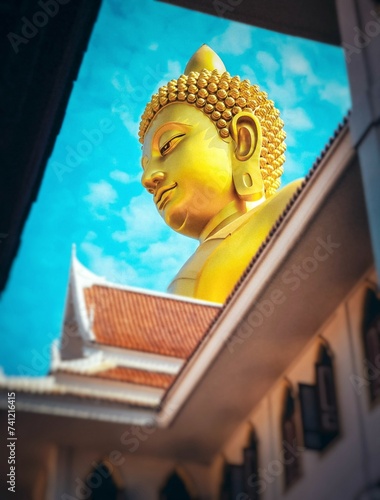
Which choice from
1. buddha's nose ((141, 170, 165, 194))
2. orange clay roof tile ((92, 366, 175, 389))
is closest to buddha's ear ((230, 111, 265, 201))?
buddha's nose ((141, 170, 165, 194))

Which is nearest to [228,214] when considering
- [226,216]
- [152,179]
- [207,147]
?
[226,216]

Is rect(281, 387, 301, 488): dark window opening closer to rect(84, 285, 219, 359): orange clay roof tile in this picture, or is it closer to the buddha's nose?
rect(84, 285, 219, 359): orange clay roof tile

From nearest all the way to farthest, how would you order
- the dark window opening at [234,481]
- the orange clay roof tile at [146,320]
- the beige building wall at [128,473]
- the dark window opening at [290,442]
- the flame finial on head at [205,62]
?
the dark window opening at [290,442], the dark window opening at [234,481], the beige building wall at [128,473], the orange clay roof tile at [146,320], the flame finial on head at [205,62]

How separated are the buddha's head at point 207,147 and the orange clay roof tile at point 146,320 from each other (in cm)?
336

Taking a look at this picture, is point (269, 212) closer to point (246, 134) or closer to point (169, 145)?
point (246, 134)

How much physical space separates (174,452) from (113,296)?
2.52 meters

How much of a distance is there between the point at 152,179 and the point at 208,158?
0.90 metres

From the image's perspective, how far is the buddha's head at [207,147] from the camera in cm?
1431

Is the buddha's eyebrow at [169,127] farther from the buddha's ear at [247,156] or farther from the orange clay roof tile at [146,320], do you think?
the orange clay roof tile at [146,320]

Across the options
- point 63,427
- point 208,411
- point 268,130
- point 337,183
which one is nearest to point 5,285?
point 63,427

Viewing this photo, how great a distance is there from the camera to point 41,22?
7027 mm

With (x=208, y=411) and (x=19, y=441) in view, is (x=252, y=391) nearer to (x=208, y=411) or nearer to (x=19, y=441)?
(x=208, y=411)

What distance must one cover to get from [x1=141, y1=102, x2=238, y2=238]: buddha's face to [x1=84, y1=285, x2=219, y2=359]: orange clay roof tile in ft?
10.9

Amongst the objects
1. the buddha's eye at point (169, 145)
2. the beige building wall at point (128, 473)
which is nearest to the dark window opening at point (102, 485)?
the beige building wall at point (128, 473)
